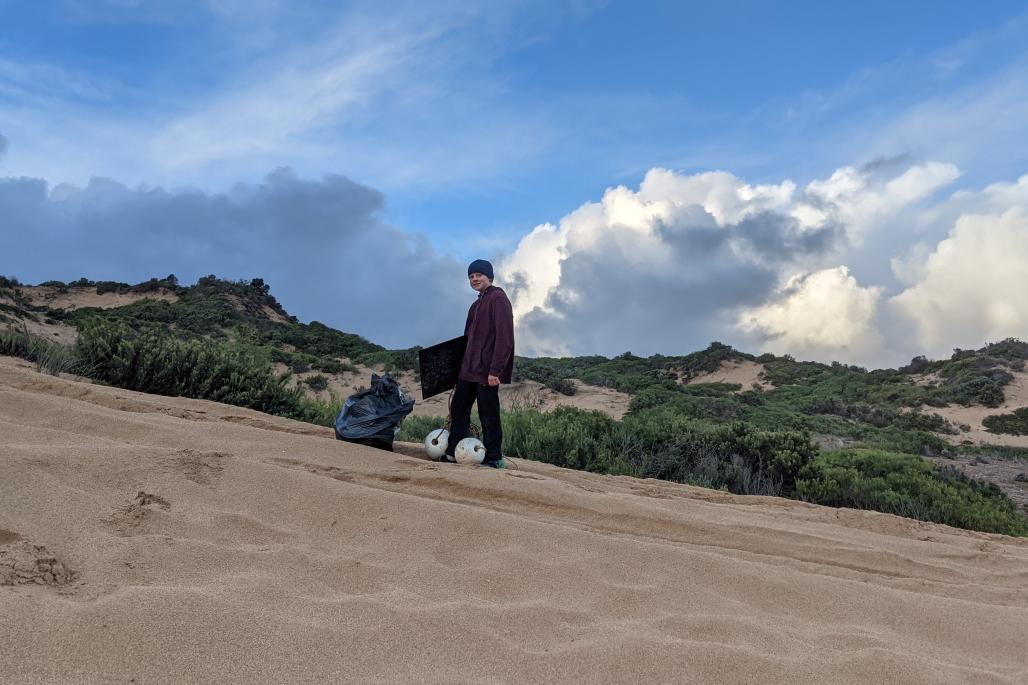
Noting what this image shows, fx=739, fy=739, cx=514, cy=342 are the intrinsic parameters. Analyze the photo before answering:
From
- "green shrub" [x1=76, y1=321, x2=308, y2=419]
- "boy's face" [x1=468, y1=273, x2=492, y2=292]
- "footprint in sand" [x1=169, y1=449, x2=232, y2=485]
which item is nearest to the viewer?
"footprint in sand" [x1=169, y1=449, x2=232, y2=485]

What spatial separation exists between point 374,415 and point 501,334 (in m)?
1.40

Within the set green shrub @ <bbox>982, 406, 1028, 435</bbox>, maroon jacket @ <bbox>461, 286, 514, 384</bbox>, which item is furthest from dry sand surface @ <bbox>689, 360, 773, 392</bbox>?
maroon jacket @ <bbox>461, 286, 514, 384</bbox>

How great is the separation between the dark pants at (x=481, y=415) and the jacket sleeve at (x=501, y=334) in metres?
0.21

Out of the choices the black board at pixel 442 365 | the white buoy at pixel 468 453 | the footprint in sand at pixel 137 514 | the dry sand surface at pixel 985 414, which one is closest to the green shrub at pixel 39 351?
the black board at pixel 442 365

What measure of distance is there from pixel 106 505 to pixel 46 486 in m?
0.39

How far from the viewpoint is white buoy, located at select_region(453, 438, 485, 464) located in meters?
6.87

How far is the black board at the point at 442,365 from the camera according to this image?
7.35m

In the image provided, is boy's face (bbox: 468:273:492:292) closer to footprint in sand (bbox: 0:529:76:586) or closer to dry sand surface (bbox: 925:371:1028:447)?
footprint in sand (bbox: 0:529:76:586)

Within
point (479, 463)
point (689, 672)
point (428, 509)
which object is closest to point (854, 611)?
point (689, 672)

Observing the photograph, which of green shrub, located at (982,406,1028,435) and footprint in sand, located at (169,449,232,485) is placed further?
green shrub, located at (982,406,1028,435)

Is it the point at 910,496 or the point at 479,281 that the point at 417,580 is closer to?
the point at 479,281

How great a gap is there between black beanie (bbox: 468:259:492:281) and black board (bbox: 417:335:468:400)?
661mm

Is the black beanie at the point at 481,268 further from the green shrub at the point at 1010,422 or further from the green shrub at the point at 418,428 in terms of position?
the green shrub at the point at 1010,422

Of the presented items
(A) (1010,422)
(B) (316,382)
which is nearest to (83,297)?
(B) (316,382)
